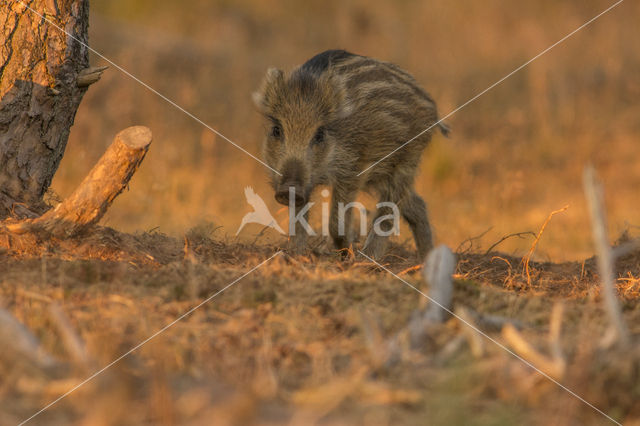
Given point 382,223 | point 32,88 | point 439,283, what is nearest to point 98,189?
point 32,88

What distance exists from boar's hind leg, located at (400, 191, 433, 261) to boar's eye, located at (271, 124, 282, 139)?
113 cm

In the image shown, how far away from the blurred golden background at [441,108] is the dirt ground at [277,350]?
2553 mm

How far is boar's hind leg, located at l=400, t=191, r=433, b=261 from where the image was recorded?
5297 mm

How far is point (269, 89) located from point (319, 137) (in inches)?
20.7

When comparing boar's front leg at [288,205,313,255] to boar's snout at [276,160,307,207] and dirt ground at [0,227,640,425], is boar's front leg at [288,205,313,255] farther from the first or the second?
dirt ground at [0,227,640,425]

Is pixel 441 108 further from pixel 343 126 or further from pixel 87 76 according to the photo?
pixel 87 76

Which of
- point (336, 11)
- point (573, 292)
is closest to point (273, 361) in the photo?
point (573, 292)

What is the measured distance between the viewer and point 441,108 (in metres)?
9.48

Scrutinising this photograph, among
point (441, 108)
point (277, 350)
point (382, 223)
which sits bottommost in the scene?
point (277, 350)

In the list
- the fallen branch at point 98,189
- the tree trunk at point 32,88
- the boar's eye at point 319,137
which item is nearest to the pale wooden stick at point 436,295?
the fallen branch at point 98,189

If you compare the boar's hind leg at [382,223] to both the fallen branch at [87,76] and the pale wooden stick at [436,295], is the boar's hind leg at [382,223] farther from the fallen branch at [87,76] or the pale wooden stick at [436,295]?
the fallen branch at [87,76]

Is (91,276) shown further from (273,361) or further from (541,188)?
(541,188)

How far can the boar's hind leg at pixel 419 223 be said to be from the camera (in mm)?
5297

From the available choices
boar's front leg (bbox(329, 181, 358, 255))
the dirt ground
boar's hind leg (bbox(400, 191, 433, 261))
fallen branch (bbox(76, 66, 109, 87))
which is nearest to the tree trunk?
fallen branch (bbox(76, 66, 109, 87))
